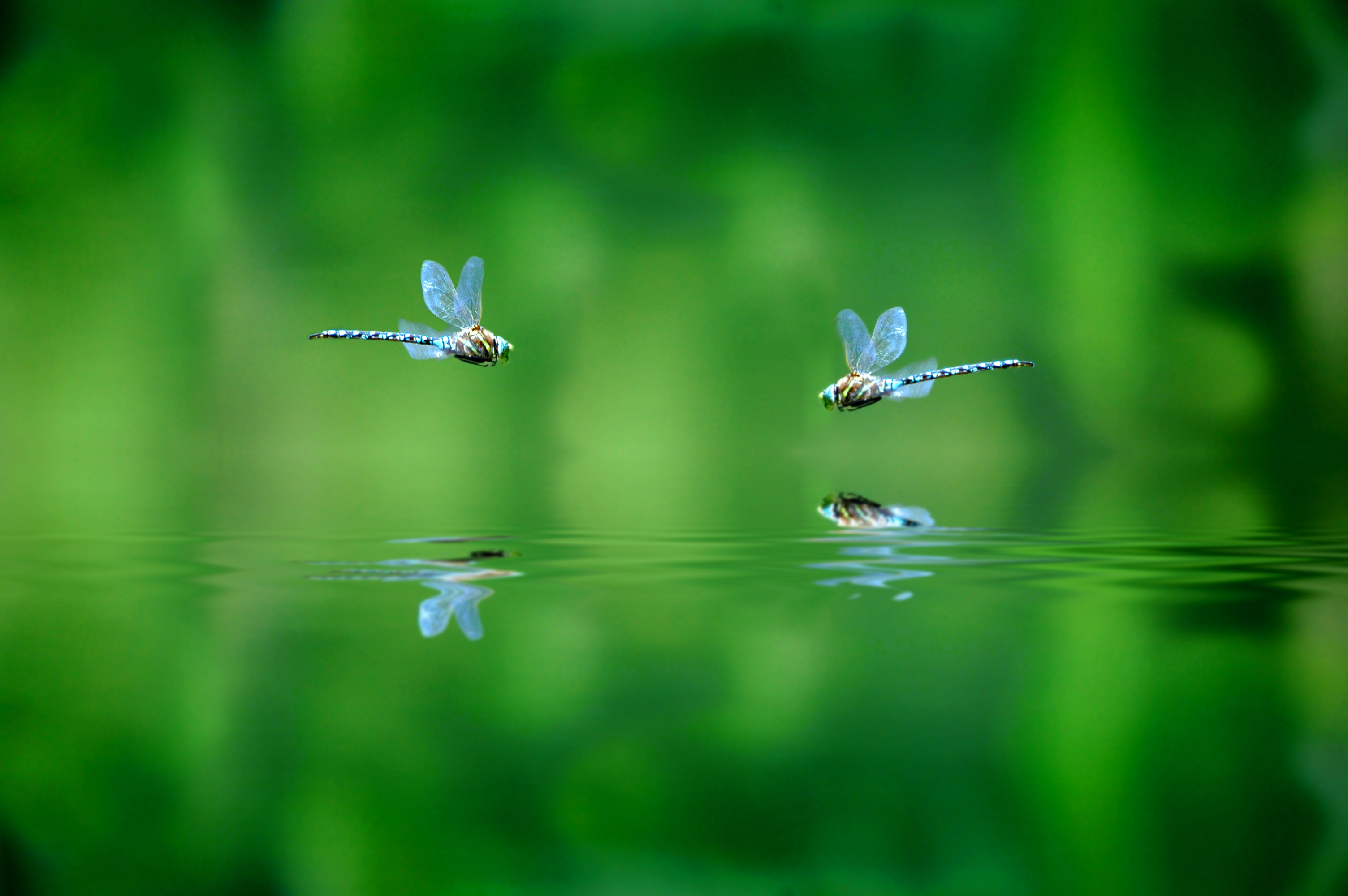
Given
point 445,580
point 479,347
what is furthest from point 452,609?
point 479,347

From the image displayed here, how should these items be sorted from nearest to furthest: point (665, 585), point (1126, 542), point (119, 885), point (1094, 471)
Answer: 1. point (119, 885)
2. point (665, 585)
3. point (1126, 542)
4. point (1094, 471)

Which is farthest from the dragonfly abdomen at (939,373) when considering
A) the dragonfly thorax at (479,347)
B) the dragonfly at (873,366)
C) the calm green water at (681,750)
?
the calm green water at (681,750)

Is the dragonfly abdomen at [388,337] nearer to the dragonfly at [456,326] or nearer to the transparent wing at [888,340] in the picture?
the dragonfly at [456,326]

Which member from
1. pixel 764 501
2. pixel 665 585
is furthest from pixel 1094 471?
pixel 665 585

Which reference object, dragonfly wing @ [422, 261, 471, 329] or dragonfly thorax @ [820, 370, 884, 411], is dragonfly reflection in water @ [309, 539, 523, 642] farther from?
dragonfly thorax @ [820, 370, 884, 411]

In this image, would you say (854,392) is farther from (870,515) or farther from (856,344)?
(870,515)

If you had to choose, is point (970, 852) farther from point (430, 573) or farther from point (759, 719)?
point (430, 573)

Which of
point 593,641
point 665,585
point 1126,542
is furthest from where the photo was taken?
point 1126,542

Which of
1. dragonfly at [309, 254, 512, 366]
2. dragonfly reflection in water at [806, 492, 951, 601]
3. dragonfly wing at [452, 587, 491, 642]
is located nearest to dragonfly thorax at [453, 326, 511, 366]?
dragonfly at [309, 254, 512, 366]
